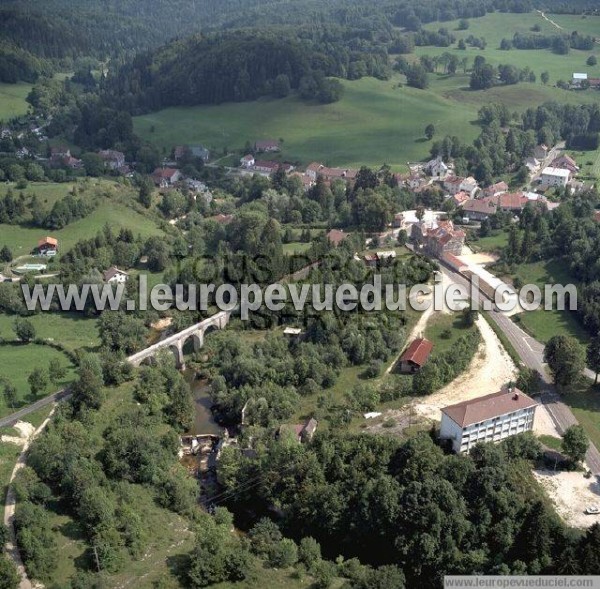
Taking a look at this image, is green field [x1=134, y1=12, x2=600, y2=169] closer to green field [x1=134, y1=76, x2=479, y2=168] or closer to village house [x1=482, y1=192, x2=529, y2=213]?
green field [x1=134, y1=76, x2=479, y2=168]

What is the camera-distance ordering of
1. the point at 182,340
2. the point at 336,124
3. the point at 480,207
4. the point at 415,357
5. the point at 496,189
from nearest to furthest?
the point at 415,357 < the point at 182,340 < the point at 480,207 < the point at 496,189 < the point at 336,124

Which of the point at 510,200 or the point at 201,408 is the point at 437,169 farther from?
the point at 201,408

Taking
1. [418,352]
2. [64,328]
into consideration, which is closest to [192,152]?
[64,328]

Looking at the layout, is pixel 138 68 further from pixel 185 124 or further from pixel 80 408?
pixel 80 408

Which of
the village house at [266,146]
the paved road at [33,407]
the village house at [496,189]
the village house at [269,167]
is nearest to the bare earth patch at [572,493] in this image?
the paved road at [33,407]

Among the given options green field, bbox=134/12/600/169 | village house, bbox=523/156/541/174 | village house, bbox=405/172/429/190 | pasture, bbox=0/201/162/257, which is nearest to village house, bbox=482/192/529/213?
village house, bbox=405/172/429/190

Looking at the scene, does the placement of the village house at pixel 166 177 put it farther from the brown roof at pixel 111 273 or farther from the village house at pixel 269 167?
the brown roof at pixel 111 273
